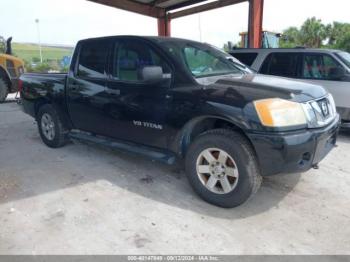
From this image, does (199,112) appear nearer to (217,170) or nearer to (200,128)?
(200,128)

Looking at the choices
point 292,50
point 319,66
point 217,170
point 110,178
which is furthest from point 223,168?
point 292,50

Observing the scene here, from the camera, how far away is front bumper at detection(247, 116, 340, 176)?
111 inches

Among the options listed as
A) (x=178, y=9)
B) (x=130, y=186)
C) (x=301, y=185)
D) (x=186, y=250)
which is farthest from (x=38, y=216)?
(x=178, y=9)

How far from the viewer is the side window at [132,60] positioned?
3703 millimetres

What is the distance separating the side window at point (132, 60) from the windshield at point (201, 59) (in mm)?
195

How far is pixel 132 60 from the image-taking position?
3.93 meters

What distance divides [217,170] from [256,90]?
89 cm

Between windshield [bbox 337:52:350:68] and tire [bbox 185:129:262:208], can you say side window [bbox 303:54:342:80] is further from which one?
tire [bbox 185:129:262:208]

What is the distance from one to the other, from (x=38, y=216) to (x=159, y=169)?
5.58 feet

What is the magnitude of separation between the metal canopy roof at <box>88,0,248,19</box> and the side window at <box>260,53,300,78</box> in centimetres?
363

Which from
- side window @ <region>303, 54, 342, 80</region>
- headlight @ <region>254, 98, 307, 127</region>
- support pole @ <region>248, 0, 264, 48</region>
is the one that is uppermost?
support pole @ <region>248, 0, 264, 48</region>

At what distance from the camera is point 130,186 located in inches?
150

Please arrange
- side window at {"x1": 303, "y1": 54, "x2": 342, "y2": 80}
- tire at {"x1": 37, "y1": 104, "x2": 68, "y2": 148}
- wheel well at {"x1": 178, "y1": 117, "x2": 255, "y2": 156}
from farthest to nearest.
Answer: side window at {"x1": 303, "y1": 54, "x2": 342, "y2": 80}, tire at {"x1": 37, "y1": 104, "x2": 68, "y2": 148}, wheel well at {"x1": 178, "y1": 117, "x2": 255, "y2": 156}

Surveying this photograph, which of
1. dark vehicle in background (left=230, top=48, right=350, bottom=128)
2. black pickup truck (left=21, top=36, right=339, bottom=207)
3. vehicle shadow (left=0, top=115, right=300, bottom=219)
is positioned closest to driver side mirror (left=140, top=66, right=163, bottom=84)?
black pickup truck (left=21, top=36, right=339, bottom=207)
